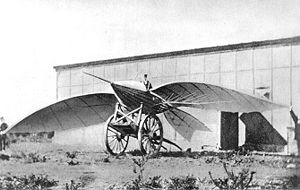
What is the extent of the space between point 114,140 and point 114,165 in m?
0.33

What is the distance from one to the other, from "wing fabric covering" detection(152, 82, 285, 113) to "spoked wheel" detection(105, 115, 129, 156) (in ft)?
2.18

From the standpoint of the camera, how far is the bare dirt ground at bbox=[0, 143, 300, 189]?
4973 millimetres

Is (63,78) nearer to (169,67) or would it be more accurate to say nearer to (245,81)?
(169,67)

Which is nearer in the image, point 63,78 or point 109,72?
point 109,72

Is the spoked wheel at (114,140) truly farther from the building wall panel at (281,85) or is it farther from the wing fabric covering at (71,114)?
the building wall panel at (281,85)

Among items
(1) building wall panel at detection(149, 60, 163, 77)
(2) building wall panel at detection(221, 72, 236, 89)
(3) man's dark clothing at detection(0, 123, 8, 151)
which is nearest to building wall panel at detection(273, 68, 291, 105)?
(2) building wall panel at detection(221, 72, 236, 89)

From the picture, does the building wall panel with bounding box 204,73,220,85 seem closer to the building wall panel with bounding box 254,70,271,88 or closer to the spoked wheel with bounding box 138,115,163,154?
the building wall panel with bounding box 254,70,271,88

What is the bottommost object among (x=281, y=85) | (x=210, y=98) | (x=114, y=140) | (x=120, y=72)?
(x=114, y=140)

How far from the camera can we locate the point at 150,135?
A: 18.9 feet

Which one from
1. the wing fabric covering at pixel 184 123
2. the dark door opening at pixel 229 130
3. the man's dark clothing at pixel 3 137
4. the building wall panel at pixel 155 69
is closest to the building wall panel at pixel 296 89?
the dark door opening at pixel 229 130

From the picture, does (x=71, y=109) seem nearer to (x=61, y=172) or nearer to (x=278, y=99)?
(x=61, y=172)

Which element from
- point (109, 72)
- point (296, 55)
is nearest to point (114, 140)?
point (109, 72)

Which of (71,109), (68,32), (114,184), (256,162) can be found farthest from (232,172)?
(68,32)

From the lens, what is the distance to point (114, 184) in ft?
18.6
